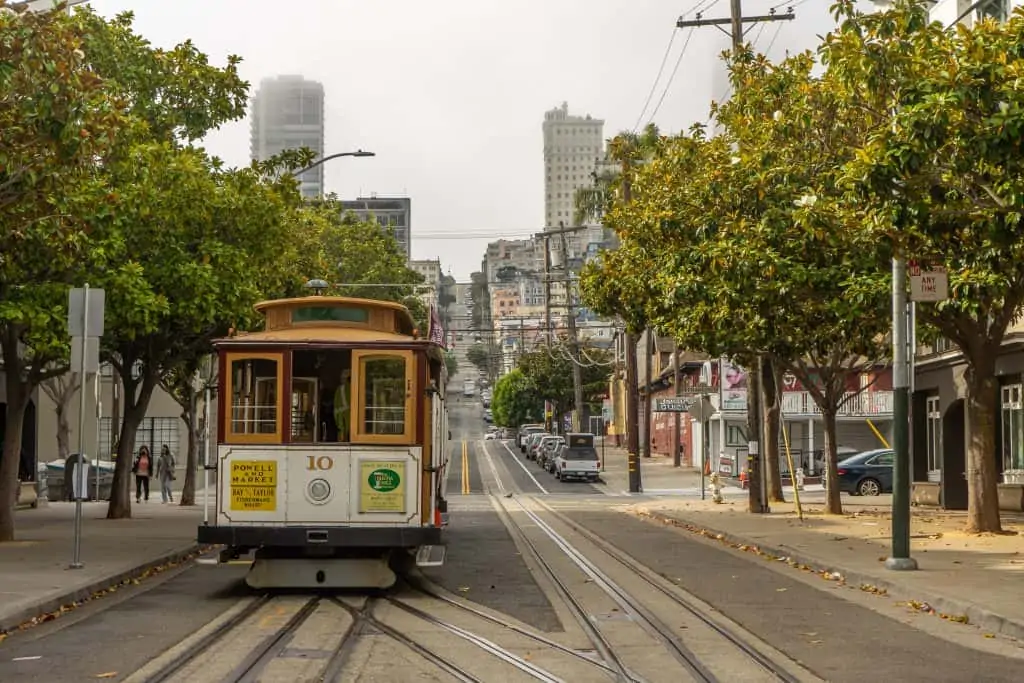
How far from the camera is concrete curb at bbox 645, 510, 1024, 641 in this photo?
13.0 meters

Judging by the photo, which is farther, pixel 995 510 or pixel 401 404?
pixel 995 510

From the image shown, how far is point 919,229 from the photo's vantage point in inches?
676

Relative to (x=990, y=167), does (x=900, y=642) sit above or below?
below

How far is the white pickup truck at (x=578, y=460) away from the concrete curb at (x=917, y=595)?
35.4 metres

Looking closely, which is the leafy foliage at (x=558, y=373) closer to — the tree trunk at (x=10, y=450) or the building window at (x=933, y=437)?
the building window at (x=933, y=437)

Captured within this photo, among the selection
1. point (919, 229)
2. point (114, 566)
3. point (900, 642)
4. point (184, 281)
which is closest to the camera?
point (900, 642)

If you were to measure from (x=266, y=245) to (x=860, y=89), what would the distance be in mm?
11501

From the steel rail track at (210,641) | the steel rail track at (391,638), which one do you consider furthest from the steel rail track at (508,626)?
the steel rail track at (210,641)

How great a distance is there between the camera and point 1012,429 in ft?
104

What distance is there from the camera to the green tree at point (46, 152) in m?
15.0

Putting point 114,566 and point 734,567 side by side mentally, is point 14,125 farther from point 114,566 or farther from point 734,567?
point 734,567

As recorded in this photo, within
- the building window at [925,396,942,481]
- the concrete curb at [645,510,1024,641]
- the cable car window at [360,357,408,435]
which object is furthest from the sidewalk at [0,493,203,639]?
the building window at [925,396,942,481]

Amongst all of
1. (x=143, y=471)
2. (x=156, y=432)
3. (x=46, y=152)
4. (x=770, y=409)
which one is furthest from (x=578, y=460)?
(x=46, y=152)

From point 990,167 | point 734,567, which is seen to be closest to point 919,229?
point 990,167
